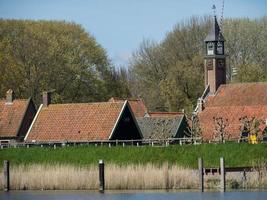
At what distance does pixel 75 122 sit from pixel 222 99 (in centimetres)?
1593

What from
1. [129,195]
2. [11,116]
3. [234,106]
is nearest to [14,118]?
[11,116]

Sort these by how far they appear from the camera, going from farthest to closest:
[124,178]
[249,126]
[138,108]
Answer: [138,108] → [249,126] → [124,178]

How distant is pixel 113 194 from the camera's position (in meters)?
34.8

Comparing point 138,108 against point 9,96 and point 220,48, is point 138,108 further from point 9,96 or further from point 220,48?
point 220,48

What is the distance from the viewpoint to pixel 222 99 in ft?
209

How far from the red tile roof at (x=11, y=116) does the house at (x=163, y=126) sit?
732 cm

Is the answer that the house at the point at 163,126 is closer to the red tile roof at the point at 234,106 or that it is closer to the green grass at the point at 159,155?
the red tile roof at the point at 234,106

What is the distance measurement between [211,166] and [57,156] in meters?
7.75

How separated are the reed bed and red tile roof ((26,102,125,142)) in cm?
1084

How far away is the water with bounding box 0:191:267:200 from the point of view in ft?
105

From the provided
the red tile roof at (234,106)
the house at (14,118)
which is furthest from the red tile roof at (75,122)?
the red tile roof at (234,106)

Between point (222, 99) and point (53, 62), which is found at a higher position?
point (53, 62)

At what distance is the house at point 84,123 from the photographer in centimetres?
4925

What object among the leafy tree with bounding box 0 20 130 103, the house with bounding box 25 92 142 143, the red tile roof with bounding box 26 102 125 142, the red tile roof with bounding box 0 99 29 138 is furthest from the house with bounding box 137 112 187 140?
the leafy tree with bounding box 0 20 130 103
